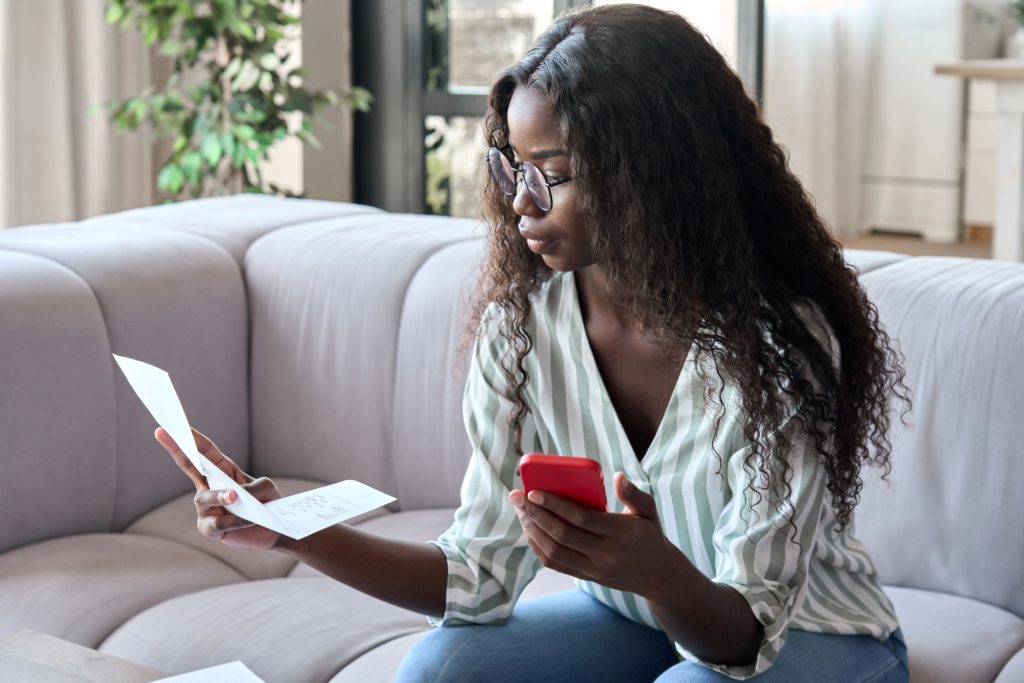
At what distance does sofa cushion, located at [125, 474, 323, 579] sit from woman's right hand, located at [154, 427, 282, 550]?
70cm

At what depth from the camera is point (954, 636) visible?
5.08 feet

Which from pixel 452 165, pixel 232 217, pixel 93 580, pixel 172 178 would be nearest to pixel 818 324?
pixel 93 580

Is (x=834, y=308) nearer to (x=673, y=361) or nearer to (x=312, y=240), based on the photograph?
(x=673, y=361)

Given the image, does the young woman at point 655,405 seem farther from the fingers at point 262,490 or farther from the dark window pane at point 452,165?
the dark window pane at point 452,165

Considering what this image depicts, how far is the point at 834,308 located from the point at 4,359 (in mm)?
1192

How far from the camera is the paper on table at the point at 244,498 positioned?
44.5 inches

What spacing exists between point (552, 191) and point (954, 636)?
0.76 m

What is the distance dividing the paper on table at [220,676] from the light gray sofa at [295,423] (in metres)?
0.31

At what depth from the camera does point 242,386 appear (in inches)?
88.8

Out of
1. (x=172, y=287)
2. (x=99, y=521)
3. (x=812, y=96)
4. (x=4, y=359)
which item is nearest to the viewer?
(x=4, y=359)

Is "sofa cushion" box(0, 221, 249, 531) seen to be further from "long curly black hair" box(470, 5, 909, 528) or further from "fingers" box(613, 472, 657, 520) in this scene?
"fingers" box(613, 472, 657, 520)

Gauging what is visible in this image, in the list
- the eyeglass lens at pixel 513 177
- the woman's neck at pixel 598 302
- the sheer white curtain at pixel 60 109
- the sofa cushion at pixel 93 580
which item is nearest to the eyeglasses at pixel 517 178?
the eyeglass lens at pixel 513 177

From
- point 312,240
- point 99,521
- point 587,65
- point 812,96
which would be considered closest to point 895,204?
point 812,96

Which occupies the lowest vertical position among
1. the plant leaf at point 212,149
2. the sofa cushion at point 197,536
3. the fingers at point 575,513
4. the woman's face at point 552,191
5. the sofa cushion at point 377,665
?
the sofa cushion at point 197,536
